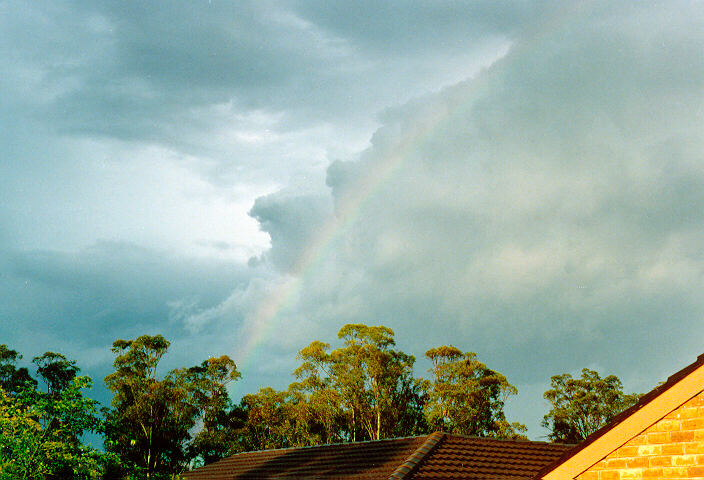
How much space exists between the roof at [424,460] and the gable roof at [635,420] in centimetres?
1093

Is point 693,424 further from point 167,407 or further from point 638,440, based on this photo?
point 167,407

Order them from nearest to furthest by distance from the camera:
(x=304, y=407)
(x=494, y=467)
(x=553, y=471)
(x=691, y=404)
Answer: (x=691, y=404) < (x=553, y=471) < (x=494, y=467) < (x=304, y=407)

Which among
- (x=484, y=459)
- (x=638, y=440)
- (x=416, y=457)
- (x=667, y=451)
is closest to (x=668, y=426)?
(x=667, y=451)

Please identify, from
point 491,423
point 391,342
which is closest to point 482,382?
point 491,423

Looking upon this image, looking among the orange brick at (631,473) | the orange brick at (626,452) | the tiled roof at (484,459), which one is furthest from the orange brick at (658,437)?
the tiled roof at (484,459)

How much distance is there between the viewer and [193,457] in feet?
194

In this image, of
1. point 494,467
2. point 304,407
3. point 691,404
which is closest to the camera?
point 691,404

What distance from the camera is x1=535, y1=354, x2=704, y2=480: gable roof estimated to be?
7496 mm

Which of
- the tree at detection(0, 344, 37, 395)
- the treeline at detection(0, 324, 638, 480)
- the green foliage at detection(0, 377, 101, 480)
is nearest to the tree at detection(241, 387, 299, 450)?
the treeline at detection(0, 324, 638, 480)

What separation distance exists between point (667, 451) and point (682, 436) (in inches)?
9.7

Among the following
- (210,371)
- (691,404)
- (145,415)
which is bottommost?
(691,404)

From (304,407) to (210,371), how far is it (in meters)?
11.9

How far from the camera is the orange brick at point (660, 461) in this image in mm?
7555

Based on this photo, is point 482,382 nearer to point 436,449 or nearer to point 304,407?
point 304,407
